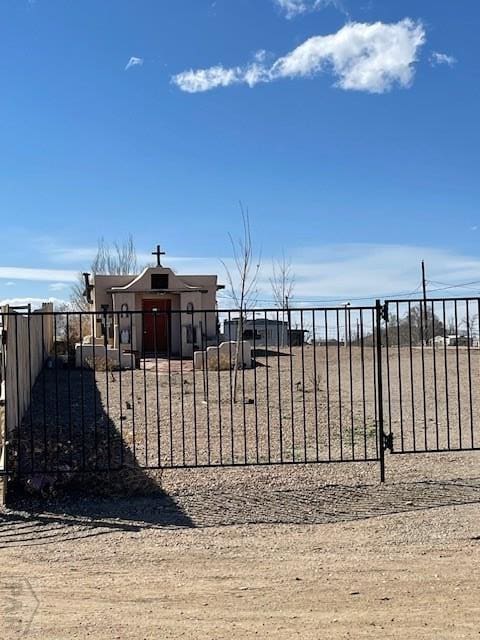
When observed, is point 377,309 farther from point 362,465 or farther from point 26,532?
point 26,532

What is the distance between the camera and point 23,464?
24.9 ft

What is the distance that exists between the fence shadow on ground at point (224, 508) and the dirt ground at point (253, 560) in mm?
19

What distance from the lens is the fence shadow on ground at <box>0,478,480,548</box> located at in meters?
5.87

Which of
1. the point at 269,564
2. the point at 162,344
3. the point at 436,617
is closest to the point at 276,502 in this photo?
the point at 269,564

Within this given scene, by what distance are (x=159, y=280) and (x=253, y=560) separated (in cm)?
2687

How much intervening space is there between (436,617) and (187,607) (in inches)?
59.5

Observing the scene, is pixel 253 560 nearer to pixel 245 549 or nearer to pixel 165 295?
pixel 245 549

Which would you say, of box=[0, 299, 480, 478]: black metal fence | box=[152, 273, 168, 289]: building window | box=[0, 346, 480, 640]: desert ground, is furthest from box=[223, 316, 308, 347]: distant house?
box=[152, 273, 168, 289]: building window

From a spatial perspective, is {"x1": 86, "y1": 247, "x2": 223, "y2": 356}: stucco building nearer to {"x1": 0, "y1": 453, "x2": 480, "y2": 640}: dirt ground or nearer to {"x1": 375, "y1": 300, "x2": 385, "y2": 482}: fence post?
{"x1": 375, "y1": 300, "x2": 385, "y2": 482}: fence post

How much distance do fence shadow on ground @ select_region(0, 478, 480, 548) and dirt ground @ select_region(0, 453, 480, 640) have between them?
0.06ft

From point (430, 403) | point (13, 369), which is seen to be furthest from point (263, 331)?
point (13, 369)

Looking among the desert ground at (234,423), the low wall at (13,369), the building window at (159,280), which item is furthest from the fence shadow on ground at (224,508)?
the building window at (159,280)

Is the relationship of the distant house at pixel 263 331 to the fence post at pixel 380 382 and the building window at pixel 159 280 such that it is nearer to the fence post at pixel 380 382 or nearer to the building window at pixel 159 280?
the fence post at pixel 380 382

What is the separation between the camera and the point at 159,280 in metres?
31.3
